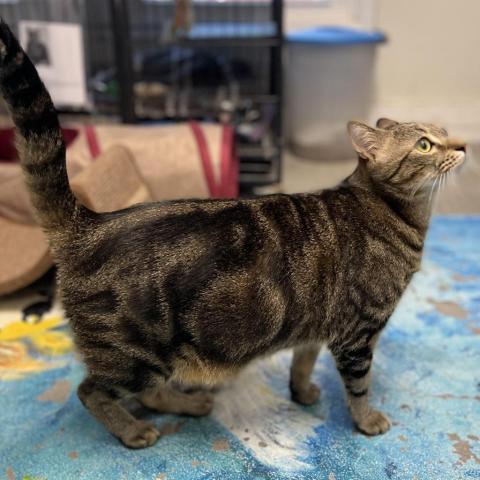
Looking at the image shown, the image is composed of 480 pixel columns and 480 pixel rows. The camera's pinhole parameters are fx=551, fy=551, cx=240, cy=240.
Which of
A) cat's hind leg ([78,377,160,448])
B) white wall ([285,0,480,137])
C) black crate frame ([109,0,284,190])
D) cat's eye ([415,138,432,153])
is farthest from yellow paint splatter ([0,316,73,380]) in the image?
white wall ([285,0,480,137])

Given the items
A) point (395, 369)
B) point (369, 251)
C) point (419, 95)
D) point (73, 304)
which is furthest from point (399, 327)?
point (419, 95)

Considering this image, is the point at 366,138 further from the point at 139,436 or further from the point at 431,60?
the point at 431,60

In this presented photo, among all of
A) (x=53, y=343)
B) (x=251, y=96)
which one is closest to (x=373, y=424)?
(x=53, y=343)

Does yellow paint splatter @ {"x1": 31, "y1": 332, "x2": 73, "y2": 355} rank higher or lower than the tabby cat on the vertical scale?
lower

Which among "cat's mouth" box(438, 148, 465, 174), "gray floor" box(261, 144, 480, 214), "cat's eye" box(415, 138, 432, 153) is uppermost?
"cat's eye" box(415, 138, 432, 153)

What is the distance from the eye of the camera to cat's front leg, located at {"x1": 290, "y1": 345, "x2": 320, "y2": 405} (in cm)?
138

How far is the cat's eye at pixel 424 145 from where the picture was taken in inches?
46.4

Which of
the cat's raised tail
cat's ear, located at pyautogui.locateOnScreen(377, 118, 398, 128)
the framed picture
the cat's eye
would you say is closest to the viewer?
the cat's raised tail

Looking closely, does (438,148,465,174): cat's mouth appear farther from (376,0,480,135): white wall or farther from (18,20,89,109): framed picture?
(376,0,480,135): white wall

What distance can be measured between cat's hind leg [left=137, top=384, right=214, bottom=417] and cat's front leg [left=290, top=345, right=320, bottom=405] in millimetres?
221

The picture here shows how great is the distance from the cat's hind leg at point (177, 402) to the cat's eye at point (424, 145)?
2.58ft

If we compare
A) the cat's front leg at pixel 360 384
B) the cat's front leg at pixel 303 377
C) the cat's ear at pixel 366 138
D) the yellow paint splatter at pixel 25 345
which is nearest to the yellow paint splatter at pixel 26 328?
the yellow paint splatter at pixel 25 345

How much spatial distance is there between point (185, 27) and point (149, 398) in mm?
A: 1795

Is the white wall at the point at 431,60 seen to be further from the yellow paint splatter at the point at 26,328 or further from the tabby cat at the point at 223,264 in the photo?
the yellow paint splatter at the point at 26,328
